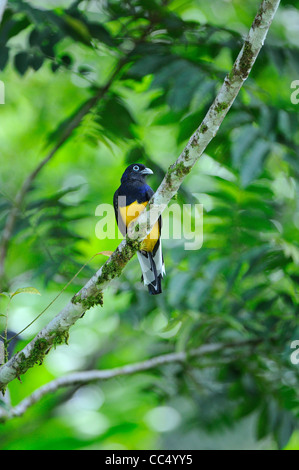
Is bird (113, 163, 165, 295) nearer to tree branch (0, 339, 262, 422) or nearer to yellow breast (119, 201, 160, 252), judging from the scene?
yellow breast (119, 201, 160, 252)

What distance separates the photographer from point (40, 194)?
5988 millimetres

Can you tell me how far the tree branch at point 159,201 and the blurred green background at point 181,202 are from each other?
106cm

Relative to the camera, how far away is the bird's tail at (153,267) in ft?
10.4

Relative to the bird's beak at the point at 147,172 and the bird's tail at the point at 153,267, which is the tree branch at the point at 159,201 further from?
the bird's beak at the point at 147,172

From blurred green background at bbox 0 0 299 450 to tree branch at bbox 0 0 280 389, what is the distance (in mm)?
1062

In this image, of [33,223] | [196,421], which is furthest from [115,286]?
[196,421]

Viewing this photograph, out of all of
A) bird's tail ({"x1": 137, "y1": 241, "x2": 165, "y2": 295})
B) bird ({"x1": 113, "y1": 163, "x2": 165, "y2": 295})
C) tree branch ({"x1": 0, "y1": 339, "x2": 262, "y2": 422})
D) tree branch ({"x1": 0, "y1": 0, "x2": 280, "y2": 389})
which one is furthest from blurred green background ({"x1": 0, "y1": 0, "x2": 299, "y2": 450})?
tree branch ({"x1": 0, "y1": 0, "x2": 280, "y2": 389})

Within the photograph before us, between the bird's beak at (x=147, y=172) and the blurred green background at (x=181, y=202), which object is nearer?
the bird's beak at (x=147, y=172)

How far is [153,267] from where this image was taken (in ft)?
10.9

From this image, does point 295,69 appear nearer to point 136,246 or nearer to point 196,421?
point 136,246

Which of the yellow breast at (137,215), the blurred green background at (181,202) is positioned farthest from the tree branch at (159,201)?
the blurred green background at (181,202)

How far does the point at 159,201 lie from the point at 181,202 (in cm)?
137

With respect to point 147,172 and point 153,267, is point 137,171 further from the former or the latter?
point 153,267

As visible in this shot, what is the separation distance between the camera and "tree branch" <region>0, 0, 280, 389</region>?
81.3 inches
